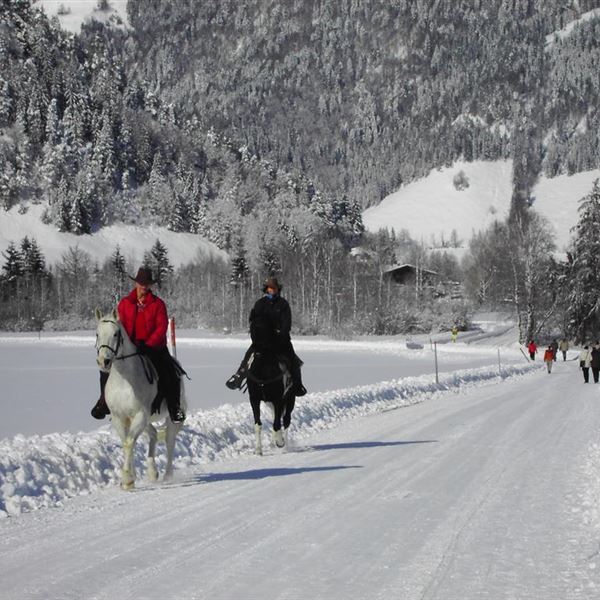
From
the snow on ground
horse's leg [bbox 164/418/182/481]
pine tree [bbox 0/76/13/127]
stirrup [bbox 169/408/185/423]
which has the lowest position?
the snow on ground

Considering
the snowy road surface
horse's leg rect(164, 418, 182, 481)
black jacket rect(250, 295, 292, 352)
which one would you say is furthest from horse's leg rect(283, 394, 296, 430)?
horse's leg rect(164, 418, 182, 481)

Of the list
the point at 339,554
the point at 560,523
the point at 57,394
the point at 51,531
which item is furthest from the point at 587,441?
the point at 57,394

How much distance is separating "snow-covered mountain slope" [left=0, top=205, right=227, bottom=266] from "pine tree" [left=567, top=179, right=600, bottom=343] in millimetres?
95256

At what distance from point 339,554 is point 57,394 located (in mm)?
19762

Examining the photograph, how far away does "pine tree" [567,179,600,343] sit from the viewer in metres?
60.5

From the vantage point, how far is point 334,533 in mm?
5922

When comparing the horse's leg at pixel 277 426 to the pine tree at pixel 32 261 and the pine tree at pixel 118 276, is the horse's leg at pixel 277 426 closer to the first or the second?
the pine tree at pixel 118 276

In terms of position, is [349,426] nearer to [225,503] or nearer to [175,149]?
[225,503]

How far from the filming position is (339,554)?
209 inches

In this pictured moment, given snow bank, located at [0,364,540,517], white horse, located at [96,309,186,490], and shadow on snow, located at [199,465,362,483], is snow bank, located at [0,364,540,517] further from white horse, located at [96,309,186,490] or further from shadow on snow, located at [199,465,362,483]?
shadow on snow, located at [199,465,362,483]

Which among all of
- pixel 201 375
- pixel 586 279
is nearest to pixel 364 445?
pixel 201 375

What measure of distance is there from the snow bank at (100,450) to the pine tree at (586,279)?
1820 inches

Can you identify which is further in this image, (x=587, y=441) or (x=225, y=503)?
(x=587, y=441)

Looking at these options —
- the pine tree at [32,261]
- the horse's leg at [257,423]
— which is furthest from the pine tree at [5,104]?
the horse's leg at [257,423]
